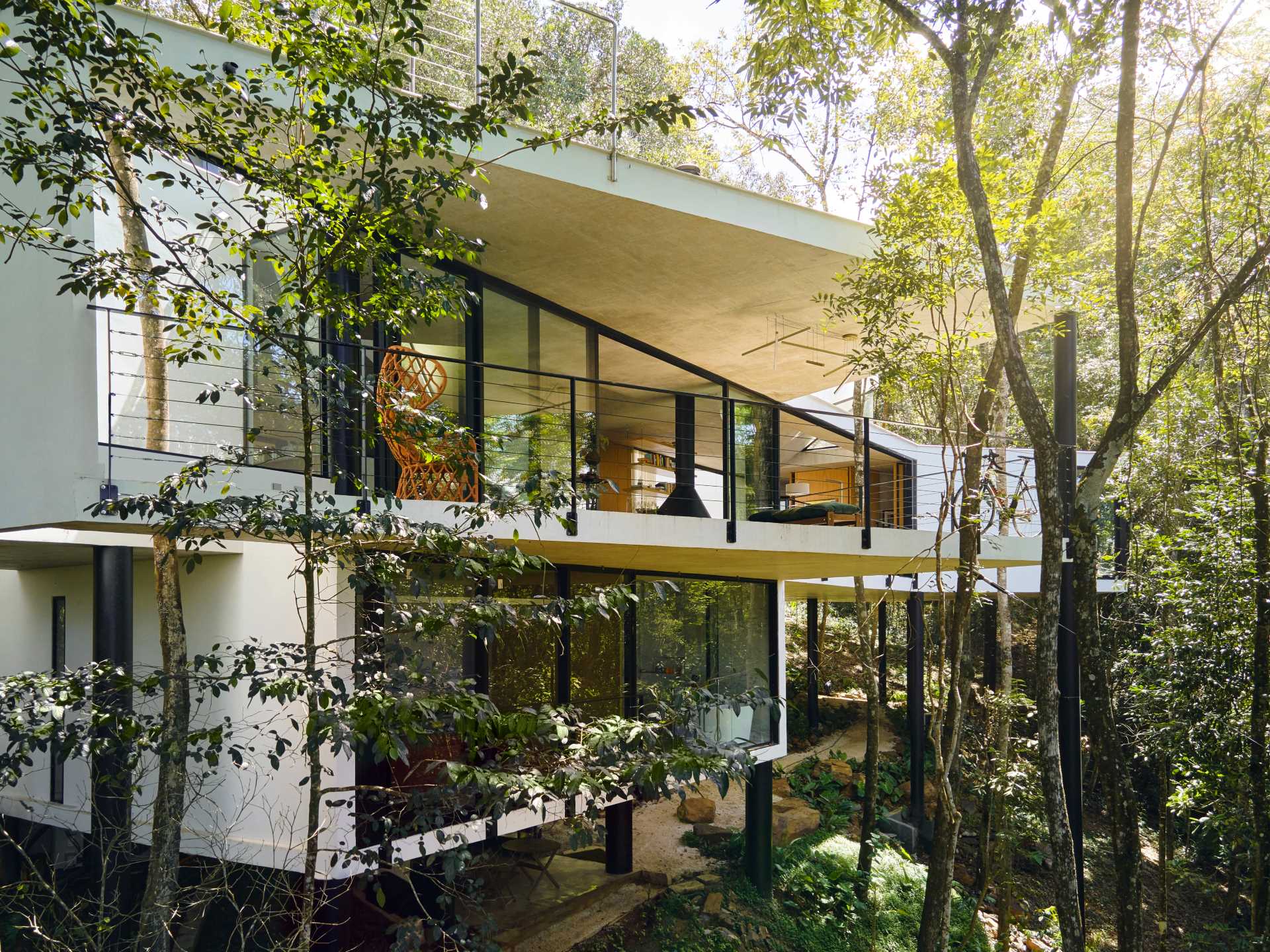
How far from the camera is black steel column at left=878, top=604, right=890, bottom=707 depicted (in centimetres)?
1738

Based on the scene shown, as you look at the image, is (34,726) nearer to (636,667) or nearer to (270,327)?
(270,327)

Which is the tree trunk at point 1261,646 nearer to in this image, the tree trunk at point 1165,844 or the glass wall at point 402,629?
the tree trunk at point 1165,844

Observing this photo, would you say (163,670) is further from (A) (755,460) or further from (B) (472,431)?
(A) (755,460)

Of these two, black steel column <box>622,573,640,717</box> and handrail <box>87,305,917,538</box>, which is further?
black steel column <box>622,573,640,717</box>

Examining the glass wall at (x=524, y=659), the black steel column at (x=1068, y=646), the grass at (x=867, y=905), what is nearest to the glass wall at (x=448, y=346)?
the glass wall at (x=524, y=659)

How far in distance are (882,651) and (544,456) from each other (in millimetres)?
11362

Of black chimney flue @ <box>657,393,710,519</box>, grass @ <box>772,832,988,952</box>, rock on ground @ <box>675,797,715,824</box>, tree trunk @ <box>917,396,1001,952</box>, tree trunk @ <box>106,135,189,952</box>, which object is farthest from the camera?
rock on ground @ <box>675,797,715,824</box>

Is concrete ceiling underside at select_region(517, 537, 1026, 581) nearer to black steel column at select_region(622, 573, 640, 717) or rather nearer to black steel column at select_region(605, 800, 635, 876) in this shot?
black steel column at select_region(622, 573, 640, 717)

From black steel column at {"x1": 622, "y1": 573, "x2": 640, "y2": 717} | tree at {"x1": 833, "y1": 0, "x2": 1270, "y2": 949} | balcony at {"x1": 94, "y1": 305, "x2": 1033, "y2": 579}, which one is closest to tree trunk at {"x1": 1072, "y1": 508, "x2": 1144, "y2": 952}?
tree at {"x1": 833, "y1": 0, "x2": 1270, "y2": 949}

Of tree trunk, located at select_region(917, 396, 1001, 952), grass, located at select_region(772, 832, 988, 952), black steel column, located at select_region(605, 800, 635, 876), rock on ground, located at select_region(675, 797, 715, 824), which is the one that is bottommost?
grass, located at select_region(772, 832, 988, 952)

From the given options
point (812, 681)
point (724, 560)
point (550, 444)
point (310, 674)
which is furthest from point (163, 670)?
point (812, 681)

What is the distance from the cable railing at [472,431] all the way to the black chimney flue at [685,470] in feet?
0.07

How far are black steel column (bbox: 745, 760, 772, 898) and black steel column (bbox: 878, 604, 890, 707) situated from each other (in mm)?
6318

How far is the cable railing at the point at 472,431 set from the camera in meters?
3.91
